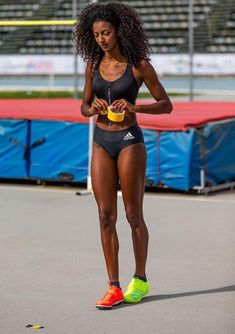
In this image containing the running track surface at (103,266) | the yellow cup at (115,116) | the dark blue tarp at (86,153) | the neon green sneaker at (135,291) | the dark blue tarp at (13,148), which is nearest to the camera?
the running track surface at (103,266)

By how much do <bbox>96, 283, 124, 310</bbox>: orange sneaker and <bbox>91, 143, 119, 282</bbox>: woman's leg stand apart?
67mm

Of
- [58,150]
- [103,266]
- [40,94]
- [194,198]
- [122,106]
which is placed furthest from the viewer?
[40,94]

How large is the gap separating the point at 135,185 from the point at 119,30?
870mm

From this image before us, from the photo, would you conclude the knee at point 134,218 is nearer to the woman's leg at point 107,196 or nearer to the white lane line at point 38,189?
the woman's leg at point 107,196

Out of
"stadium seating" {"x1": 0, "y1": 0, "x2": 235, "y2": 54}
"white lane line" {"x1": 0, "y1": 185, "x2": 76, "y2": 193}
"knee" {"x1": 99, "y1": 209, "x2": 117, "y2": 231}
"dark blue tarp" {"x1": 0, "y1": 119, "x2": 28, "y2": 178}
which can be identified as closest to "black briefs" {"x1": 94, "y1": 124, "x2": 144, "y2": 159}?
"knee" {"x1": 99, "y1": 209, "x2": 117, "y2": 231}

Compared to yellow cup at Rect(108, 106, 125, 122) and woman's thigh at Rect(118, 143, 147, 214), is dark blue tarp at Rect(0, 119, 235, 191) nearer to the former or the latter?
woman's thigh at Rect(118, 143, 147, 214)

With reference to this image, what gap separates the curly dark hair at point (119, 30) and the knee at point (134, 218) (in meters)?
0.84

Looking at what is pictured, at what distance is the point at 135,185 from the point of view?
17.5ft

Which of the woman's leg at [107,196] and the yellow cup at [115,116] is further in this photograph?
the woman's leg at [107,196]

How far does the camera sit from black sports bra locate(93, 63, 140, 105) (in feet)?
17.4

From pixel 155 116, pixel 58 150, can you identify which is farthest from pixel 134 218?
pixel 58 150

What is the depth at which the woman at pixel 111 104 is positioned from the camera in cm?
528

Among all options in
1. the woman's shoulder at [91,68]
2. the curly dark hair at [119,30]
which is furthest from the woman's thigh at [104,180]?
the curly dark hair at [119,30]

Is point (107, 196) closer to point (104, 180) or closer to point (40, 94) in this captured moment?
point (104, 180)
